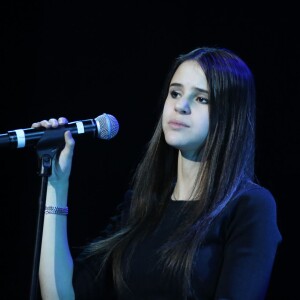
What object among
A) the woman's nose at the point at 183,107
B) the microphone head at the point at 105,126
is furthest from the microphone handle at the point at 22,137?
the woman's nose at the point at 183,107

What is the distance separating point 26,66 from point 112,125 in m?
1.19

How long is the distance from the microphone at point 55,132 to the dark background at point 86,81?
107 centimetres

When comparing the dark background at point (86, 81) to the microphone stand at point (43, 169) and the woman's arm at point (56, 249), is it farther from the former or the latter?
the microphone stand at point (43, 169)

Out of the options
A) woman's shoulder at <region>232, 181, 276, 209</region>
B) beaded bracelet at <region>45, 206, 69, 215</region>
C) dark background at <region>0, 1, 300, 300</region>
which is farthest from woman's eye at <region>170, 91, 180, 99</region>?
dark background at <region>0, 1, 300, 300</region>

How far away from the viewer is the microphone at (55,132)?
1.62 meters

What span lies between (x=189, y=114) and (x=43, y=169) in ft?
1.77

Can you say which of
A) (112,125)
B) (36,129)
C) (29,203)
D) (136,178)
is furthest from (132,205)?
(29,203)

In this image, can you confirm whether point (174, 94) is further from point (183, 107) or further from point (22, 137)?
point (22, 137)

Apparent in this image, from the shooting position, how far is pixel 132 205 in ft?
7.22

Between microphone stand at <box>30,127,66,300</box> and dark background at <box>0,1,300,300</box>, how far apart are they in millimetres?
1200

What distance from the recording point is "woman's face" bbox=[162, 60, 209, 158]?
75.3 inches

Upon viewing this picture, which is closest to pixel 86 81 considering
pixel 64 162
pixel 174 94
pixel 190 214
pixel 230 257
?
pixel 174 94

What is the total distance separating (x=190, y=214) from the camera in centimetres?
195

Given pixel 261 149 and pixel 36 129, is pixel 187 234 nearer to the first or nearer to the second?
pixel 36 129
